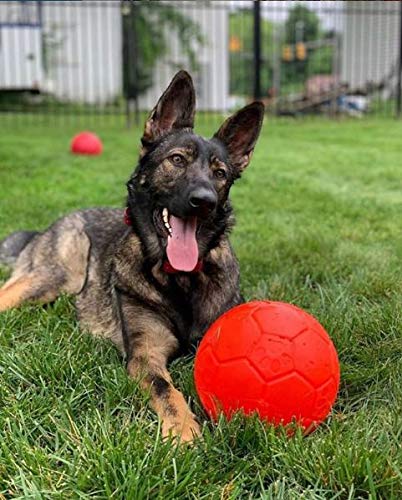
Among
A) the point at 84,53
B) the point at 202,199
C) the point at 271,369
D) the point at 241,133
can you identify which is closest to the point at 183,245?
the point at 202,199

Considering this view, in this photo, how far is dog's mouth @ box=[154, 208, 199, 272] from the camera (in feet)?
10.2

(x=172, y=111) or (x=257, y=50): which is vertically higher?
(x=257, y=50)

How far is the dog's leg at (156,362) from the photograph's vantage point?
248 centimetres

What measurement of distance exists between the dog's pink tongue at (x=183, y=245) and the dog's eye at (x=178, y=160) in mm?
275

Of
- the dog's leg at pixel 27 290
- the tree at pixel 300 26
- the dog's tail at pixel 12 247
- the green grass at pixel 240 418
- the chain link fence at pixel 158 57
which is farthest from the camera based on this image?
the tree at pixel 300 26

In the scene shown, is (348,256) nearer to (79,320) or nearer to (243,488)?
(79,320)

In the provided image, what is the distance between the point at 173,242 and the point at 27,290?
1317 mm

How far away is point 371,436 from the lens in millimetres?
2295

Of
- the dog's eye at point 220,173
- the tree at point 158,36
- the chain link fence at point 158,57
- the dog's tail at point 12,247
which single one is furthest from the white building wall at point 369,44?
the dog's eye at point 220,173

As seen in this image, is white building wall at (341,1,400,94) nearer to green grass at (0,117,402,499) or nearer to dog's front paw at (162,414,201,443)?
green grass at (0,117,402,499)

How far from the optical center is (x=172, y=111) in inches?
138

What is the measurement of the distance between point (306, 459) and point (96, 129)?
12891 millimetres

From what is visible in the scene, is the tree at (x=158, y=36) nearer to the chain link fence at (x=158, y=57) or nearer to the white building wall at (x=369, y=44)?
the chain link fence at (x=158, y=57)

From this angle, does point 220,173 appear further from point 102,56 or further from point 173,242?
point 102,56
